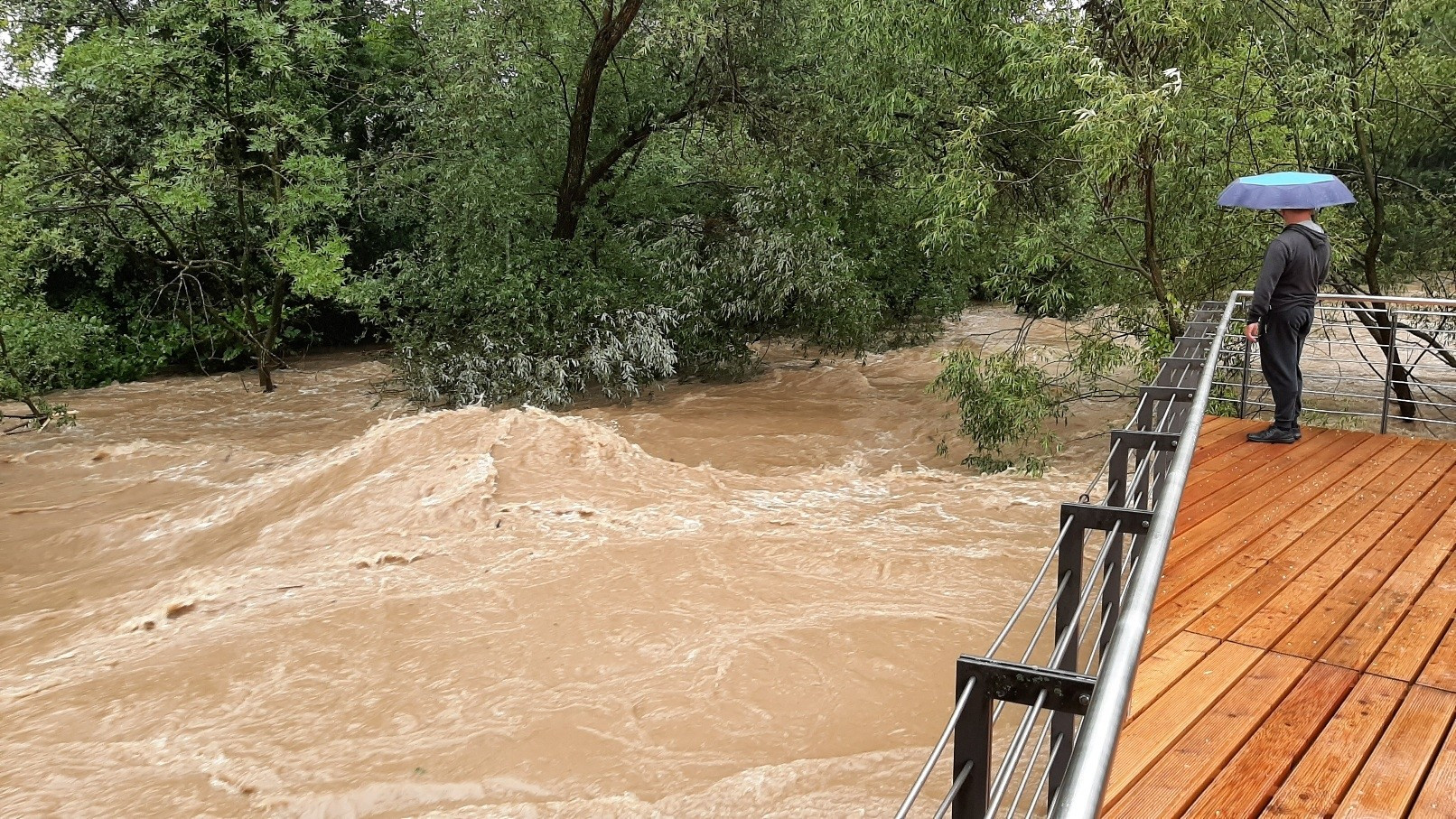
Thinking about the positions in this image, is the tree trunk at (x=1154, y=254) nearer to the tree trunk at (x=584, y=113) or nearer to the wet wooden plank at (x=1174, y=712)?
the tree trunk at (x=584, y=113)

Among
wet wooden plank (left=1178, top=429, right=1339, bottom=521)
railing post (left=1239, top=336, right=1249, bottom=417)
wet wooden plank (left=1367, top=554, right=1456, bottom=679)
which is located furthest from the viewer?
railing post (left=1239, top=336, right=1249, bottom=417)

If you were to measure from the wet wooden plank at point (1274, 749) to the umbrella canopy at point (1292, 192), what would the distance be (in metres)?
3.94

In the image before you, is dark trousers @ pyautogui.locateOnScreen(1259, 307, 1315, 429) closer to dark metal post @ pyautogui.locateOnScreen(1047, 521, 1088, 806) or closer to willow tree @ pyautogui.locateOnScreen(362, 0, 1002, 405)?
dark metal post @ pyautogui.locateOnScreen(1047, 521, 1088, 806)

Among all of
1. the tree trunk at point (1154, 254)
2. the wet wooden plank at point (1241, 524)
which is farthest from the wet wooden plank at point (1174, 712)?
the tree trunk at point (1154, 254)

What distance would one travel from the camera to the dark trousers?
637 centimetres

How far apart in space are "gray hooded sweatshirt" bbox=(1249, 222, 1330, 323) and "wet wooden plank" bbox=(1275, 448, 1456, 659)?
4.25 ft

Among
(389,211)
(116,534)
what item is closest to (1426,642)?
(116,534)

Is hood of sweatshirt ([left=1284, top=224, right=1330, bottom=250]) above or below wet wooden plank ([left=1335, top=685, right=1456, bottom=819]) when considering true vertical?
above

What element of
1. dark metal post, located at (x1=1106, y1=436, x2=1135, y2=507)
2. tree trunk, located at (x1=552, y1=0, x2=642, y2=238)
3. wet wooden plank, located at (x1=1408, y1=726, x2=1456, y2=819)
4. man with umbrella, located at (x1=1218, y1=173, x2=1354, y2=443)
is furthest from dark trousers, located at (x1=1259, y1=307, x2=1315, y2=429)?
tree trunk, located at (x1=552, y1=0, x2=642, y2=238)

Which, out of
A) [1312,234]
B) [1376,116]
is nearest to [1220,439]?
[1312,234]

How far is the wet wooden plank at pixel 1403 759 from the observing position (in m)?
2.73

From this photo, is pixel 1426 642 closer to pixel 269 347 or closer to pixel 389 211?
pixel 389 211

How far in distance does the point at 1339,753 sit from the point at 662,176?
14948 mm

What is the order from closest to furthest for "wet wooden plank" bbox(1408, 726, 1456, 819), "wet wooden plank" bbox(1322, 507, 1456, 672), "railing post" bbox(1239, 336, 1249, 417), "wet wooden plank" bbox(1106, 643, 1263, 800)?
"wet wooden plank" bbox(1408, 726, 1456, 819)
"wet wooden plank" bbox(1106, 643, 1263, 800)
"wet wooden plank" bbox(1322, 507, 1456, 672)
"railing post" bbox(1239, 336, 1249, 417)
